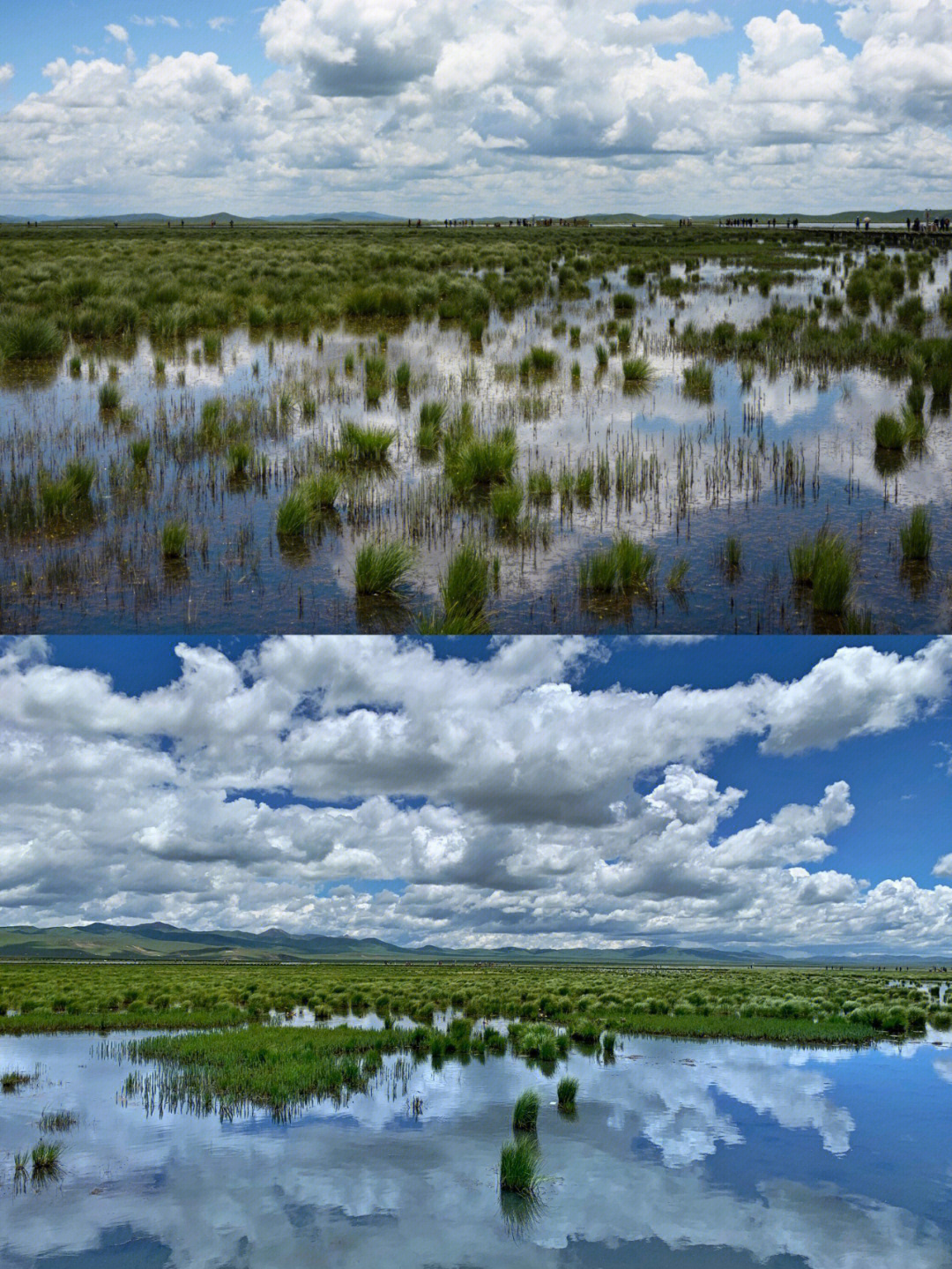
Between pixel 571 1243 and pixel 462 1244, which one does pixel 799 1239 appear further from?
pixel 462 1244

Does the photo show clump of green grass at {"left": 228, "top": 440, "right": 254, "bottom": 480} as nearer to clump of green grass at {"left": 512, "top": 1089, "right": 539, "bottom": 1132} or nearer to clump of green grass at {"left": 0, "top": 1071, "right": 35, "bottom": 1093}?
clump of green grass at {"left": 512, "top": 1089, "right": 539, "bottom": 1132}

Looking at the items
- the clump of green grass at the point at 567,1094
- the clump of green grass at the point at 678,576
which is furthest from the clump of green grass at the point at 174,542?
the clump of green grass at the point at 567,1094

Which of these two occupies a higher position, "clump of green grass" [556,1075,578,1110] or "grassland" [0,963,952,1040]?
"clump of green grass" [556,1075,578,1110]

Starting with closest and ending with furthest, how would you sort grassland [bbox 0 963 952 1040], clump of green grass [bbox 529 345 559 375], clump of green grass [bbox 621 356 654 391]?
grassland [bbox 0 963 952 1040] → clump of green grass [bbox 621 356 654 391] → clump of green grass [bbox 529 345 559 375]

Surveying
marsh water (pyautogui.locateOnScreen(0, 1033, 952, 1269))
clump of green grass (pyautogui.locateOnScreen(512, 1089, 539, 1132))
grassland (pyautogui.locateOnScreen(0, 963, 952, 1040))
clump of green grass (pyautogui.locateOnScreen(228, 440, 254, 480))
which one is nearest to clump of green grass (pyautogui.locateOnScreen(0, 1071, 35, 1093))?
marsh water (pyautogui.locateOnScreen(0, 1033, 952, 1269))

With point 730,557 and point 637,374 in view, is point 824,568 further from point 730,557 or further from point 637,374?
point 637,374

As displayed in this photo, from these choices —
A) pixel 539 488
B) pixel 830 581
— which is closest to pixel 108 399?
pixel 539 488
